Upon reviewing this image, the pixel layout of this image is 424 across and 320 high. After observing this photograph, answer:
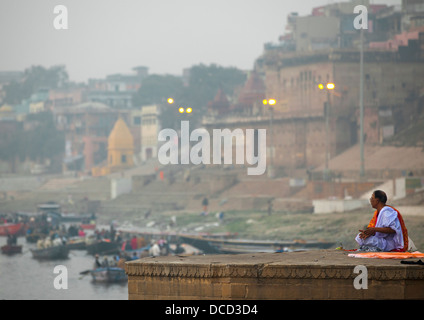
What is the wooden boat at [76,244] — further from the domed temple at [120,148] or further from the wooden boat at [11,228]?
the domed temple at [120,148]

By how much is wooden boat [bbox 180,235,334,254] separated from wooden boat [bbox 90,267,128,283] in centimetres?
416

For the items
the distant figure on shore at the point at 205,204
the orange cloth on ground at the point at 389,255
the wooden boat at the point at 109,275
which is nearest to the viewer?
the orange cloth on ground at the point at 389,255

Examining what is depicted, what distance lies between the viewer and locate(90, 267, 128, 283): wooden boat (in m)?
33.2

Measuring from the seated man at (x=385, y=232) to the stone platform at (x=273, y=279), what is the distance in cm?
42

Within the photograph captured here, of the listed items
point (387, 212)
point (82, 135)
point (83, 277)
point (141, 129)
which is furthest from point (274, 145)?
point (387, 212)

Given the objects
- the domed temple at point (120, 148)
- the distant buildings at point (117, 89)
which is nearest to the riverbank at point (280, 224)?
the domed temple at point (120, 148)

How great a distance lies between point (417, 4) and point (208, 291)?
2443 inches

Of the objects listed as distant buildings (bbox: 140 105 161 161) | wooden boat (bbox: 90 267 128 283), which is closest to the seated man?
wooden boat (bbox: 90 267 128 283)

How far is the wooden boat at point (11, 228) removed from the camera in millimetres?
56719

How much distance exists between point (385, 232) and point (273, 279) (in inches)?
58.0

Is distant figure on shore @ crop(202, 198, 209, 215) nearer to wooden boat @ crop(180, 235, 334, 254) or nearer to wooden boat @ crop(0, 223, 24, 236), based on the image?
wooden boat @ crop(0, 223, 24, 236)

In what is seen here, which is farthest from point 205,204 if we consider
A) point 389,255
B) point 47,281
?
point 389,255

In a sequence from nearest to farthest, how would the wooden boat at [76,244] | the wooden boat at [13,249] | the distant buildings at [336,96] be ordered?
the wooden boat at [76,244]
the wooden boat at [13,249]
the distant buildings at [336,96]

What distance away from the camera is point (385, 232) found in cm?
999
